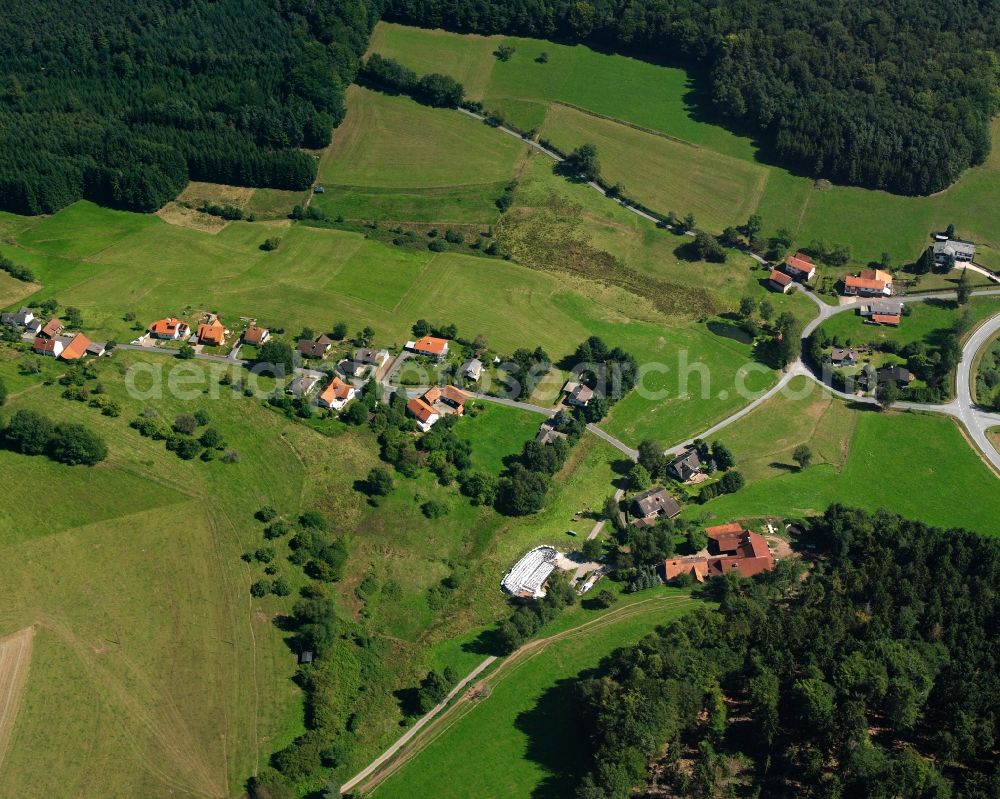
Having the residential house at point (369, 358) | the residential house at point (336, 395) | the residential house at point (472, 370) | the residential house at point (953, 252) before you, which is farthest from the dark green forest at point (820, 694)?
the residential house at point (953, 252)

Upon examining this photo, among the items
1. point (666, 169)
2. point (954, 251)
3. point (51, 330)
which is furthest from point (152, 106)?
point (954, 251)

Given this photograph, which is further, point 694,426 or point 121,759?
point 694,426

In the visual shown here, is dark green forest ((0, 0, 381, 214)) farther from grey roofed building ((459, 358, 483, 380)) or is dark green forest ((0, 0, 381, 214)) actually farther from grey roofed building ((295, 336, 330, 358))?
grey roofed building ((459, 358, 483, 380))

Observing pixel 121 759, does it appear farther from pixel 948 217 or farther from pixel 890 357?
pixel 948 217

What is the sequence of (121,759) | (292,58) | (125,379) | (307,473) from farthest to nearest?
(292,58) → (125,379) → (307,473) → (121,759)

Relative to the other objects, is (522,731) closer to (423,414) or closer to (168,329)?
(423,414)

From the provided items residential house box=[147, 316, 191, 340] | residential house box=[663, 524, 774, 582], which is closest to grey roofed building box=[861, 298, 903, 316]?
residential house box=[663, 524, 774, 582]

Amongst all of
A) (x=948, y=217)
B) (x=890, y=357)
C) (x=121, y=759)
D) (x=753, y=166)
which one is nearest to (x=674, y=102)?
(x=753, y=166)

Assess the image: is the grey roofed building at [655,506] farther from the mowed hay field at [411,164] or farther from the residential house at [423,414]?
the mowed hay field at [411,164]
